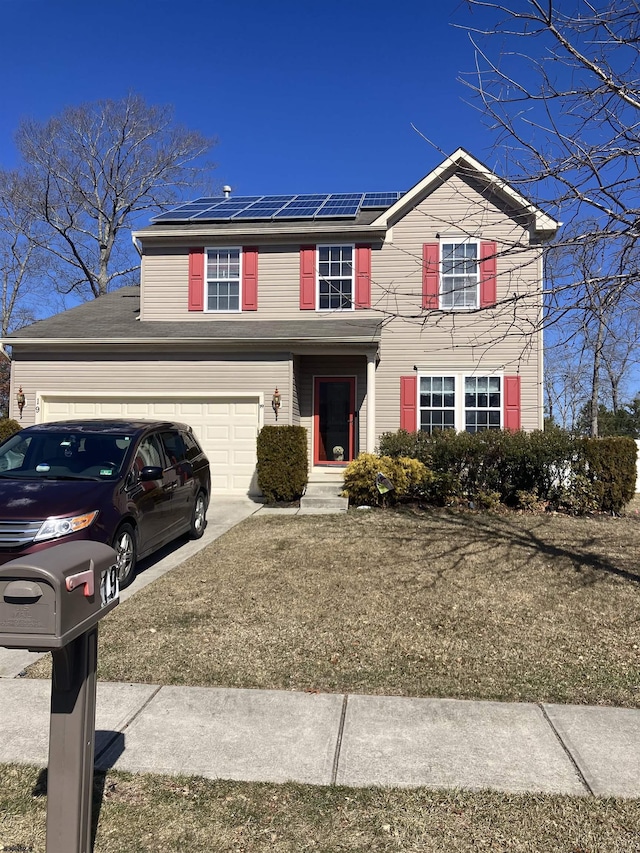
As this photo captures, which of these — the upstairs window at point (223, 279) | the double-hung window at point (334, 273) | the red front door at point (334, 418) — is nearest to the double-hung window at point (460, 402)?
the red front door at point (334, 418)

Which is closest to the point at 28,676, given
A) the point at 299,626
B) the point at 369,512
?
the point at 299,626

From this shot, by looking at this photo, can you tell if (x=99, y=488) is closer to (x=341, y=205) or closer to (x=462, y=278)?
(x=462, y=278)

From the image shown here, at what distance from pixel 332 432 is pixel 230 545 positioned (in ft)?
20.3

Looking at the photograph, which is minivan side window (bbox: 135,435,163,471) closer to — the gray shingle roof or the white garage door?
the white garage door

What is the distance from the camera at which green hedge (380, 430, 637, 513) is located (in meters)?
10.5

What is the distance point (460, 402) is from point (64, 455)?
9.13 m

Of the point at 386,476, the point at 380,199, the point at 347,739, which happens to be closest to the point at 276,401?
the point at 386,476

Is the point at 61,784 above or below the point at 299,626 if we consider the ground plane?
above

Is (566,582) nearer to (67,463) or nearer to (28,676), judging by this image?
(28,676)

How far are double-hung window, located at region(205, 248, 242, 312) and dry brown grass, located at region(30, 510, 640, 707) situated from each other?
23.4 feet

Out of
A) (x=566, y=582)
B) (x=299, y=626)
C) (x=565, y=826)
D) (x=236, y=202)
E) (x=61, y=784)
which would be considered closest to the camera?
(x=61, y=784)

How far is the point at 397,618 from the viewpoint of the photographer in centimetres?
534

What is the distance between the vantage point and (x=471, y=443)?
10.7 m

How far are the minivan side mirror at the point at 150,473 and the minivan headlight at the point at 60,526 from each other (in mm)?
1096
